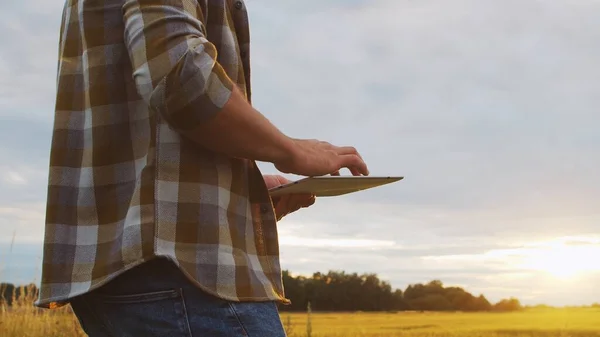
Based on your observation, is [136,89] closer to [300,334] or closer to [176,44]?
[176,44]

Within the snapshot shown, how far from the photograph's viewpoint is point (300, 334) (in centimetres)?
611

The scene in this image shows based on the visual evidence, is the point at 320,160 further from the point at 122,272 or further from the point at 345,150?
the point at 122,272

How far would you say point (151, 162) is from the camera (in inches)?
60.7

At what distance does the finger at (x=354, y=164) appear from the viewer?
1678mm

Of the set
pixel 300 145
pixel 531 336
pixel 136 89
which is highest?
pixel 136 89

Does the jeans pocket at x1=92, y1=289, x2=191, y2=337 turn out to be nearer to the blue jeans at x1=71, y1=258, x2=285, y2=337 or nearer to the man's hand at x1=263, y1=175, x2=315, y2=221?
the blue jeans at x1=71, y1=258, x2=285, y2=337

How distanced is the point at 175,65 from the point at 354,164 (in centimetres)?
48

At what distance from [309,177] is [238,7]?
463mm

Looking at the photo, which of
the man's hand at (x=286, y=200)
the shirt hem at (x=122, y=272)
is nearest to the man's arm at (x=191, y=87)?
the shirt hem at (x=122, y=272)

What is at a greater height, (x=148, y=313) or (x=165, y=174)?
(x=165, y=174)

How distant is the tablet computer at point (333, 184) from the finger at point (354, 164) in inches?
1.4

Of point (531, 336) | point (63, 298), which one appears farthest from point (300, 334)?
point (63, 298)

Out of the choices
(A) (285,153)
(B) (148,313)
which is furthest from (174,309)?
(A) (285,153)

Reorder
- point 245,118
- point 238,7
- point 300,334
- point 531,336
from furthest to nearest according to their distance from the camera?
point 531,336 → point 300,334 → point 238,7 → point 245,118
